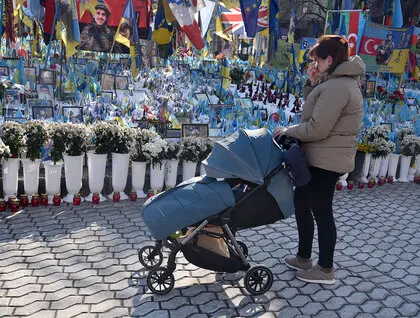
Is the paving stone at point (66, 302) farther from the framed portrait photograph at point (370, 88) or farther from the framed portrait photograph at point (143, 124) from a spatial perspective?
the framed portrait photograph at point (370, 88)

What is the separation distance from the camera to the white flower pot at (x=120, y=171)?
16.6 ft

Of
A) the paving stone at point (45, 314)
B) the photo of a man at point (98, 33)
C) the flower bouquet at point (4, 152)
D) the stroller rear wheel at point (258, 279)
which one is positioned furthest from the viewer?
the photo of a man at point (98, 33)

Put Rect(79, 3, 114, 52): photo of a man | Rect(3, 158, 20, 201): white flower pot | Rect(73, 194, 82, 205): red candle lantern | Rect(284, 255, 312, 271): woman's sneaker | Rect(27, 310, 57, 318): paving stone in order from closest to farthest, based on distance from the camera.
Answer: Rect(27, 310, 57, 318): paving stone → Rect(284, 255, 312, 271): woman's sneaker → Rect(3, 158, 20, 201): white flower pot → Rect(73, 194, 82, 205): red candle lantern → Rect(79, 3, 114, 52): photo of a man

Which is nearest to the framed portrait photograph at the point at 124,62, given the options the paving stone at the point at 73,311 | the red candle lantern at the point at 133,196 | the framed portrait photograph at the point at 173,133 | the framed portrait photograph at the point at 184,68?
the framed portrait photograph at the point at 184,68

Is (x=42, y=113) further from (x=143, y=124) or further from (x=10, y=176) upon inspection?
(x=10, y=176)

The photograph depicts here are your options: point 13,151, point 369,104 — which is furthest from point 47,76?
point 369,104

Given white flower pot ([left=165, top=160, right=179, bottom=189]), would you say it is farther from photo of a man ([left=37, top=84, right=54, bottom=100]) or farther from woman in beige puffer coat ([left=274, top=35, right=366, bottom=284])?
photo of a man ([left=37, top=84, right=54, bottom=100])

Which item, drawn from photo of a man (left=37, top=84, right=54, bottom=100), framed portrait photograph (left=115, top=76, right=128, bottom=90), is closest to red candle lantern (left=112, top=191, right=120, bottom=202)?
photo of a man (left=37, top=84, right=54, bottom=100)

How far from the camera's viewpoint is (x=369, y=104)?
33.8ft

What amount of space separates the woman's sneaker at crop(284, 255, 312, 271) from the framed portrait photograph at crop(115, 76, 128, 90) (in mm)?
5781

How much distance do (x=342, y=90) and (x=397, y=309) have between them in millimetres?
1670

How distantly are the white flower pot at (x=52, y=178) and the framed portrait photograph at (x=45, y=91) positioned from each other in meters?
2.98

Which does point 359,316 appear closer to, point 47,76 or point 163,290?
point 163,290

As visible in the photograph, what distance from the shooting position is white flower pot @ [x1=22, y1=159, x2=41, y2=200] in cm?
467
